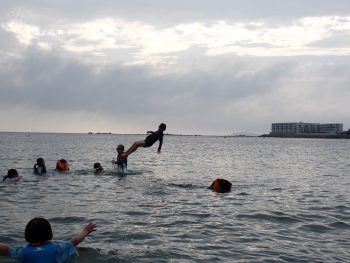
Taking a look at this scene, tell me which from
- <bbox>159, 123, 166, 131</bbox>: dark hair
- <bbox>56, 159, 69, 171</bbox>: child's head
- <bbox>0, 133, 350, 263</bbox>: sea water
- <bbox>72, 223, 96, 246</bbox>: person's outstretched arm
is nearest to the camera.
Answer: <bbox>72, 223, 96, 246</bbox>: person's outstretched arm

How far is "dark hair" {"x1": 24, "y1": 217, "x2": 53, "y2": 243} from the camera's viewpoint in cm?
588

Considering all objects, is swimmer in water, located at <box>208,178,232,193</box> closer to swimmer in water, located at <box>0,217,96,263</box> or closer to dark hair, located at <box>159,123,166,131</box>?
dark hair, located at <box>159,123,166,131</box>

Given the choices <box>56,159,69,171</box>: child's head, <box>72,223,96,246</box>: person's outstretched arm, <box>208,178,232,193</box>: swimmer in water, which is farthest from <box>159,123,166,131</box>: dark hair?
<box>72,223,96,246</box>: person's outstretched arm

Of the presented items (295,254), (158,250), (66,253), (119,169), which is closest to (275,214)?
(295,254)

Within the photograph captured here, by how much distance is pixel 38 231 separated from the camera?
19.4 ft

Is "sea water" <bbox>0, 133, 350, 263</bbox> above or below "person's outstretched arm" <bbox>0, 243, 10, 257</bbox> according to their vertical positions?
below

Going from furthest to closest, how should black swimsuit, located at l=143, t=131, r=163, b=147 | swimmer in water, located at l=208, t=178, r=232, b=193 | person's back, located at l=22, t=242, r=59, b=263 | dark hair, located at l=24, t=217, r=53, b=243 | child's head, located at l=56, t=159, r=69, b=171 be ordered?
child's head, located at l=56, t=159, r=69, b=171 < swimmer in water, located at l=208, t=178, r=232, b=193 < black swimsuit, located at l=143, t=131, r=163, b=147 < person's back, located at l=22, t=242, r=59, b=263 < dark hair, located at l=24, t=217, r=53, b=243

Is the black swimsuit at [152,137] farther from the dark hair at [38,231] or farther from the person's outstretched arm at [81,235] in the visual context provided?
the dark hair at [38,231]

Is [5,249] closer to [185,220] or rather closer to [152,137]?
[185,220]

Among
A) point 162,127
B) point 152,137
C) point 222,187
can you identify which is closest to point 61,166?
point 152,137

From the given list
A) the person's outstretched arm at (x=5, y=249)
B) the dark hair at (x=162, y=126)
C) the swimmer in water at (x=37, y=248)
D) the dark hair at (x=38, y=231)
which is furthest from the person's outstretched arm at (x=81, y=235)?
the dark hair at (x=162, y=126)

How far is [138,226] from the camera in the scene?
1315 cm

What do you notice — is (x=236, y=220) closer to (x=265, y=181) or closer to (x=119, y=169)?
(x=265, y=181)

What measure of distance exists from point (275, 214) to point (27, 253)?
11.2m
